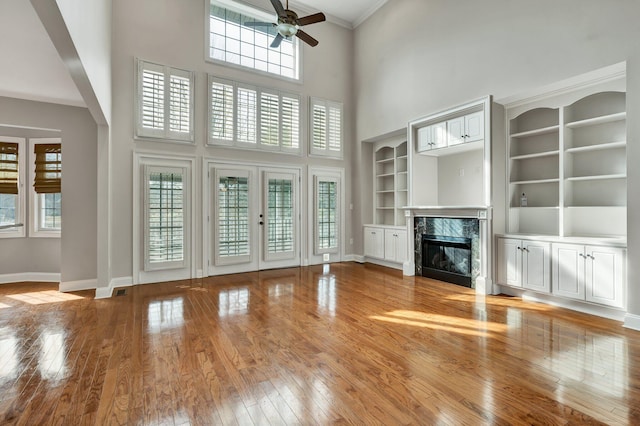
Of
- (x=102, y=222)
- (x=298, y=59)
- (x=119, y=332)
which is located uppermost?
(x=298, y=59)

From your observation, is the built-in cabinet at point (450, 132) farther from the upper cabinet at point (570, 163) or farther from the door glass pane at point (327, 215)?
the door glass pane at point (327, 215)

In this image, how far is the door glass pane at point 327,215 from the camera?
7026 mm

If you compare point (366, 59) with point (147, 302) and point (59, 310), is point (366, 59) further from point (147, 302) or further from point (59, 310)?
point (59, 310)

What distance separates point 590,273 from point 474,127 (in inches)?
97.4

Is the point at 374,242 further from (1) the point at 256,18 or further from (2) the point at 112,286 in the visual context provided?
(1) the point at 256,18

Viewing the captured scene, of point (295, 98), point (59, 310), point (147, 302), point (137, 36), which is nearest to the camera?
point (59, 310)

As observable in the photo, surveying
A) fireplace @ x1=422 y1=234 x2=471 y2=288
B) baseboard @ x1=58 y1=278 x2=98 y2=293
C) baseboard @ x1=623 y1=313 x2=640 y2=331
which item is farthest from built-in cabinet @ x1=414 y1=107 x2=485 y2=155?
baseboard @ x1=58 y1=278 x2=98 y2=293

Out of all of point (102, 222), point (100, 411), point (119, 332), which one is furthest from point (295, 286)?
point (100, 411)

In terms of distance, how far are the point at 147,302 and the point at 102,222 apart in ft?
4.46

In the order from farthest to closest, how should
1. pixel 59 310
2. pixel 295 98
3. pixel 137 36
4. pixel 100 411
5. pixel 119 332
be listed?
pixel 295 98 → pixel 137 36 → pixel 59 310 → pixel 119 332 → pixel 100 411

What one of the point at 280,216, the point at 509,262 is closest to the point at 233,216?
the point at 280,216

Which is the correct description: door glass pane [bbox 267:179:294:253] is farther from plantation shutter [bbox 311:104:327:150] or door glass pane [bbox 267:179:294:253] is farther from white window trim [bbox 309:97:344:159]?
plantation shutter [bbox 311:104:327:150]

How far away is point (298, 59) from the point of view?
22.6ft

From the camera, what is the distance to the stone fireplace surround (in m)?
4.61
